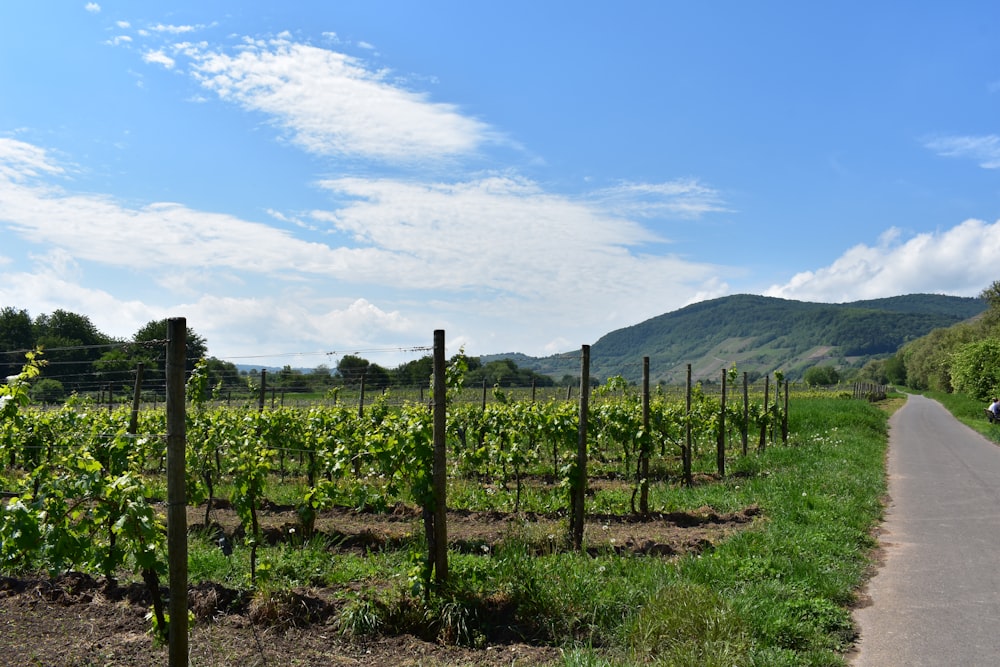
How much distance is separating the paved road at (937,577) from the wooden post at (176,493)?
452cm

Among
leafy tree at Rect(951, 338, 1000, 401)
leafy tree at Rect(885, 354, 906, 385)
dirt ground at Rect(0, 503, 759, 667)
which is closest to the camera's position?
dirt ground at Rect(0, 503, 759, 667)

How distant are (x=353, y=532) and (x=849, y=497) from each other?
24.2ft

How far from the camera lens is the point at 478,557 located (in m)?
7.24

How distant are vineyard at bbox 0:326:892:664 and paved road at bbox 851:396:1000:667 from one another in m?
1.96

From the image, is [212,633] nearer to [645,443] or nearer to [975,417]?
[645,443]

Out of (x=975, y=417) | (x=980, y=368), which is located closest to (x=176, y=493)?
(x=975, y=417)

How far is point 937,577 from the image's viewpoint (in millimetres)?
7074

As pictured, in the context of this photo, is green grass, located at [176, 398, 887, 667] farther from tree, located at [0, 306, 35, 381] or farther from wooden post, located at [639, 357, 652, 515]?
tree, located at [0, 306, 35, 381]

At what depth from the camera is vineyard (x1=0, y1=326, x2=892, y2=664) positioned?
15.0ft

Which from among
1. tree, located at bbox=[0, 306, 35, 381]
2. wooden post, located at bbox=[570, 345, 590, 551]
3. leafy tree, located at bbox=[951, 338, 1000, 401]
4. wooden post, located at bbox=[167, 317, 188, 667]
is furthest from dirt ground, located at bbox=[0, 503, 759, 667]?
tree, located at bbox=[0, 306, 35, 381]

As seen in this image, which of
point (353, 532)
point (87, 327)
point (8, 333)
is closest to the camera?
point (353, 532)

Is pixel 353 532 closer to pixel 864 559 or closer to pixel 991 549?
pixel 864 559

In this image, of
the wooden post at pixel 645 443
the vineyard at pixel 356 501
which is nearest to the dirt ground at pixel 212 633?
the vineyard at pixel 356 501

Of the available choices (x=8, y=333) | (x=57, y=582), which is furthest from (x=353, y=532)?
(x=8, y=333)
